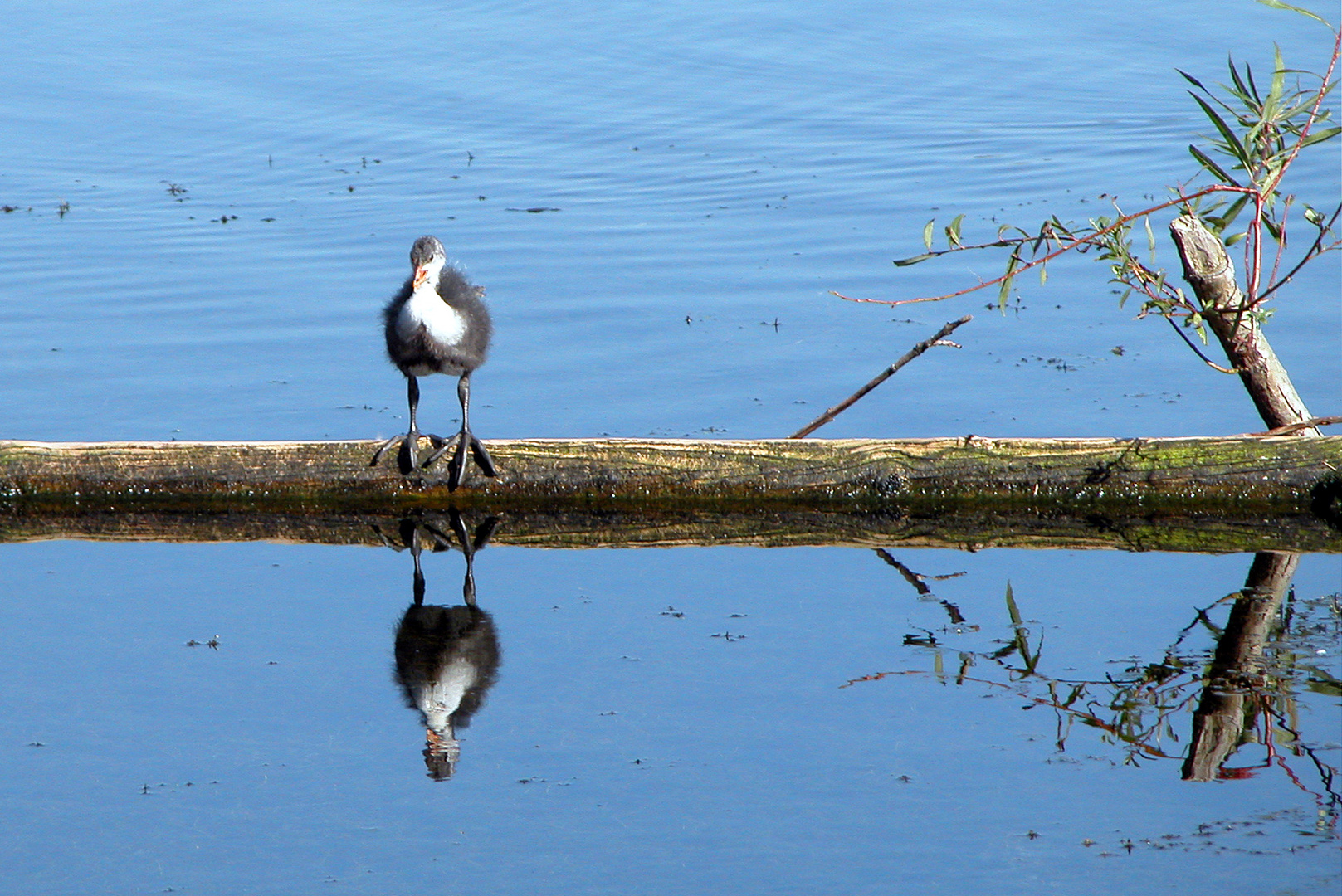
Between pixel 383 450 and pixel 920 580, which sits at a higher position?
pixel 383 450

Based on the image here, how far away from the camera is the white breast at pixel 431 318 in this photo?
6.90 m

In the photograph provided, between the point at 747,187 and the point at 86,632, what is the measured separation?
10758mm

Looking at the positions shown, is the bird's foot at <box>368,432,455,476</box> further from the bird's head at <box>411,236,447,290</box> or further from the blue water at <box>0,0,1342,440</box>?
the blue water at <box>0,0,1342,440</box>

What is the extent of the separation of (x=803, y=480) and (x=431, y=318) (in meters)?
1.72

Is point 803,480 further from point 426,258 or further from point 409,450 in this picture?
point 426,258

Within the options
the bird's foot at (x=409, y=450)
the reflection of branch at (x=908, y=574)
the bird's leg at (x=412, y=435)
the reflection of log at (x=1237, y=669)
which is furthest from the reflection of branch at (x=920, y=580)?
the bird's leg at (x=412, y=435)

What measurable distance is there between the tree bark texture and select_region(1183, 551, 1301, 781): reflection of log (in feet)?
2.33

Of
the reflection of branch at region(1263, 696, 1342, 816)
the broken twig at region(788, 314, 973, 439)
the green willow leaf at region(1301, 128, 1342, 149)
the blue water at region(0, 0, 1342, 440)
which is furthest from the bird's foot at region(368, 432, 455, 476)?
the green willow leaf at region(1301, 128, 1342, 149)

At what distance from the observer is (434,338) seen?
693 cm

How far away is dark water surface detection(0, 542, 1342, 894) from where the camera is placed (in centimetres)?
430

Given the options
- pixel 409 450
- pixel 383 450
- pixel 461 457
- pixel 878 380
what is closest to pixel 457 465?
pixel 461 457

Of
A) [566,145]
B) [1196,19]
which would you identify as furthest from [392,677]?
[1196,19]

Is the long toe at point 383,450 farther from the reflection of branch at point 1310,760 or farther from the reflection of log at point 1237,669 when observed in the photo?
the reflection of branch at point 1310,760

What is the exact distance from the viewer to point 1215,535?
6984mm
